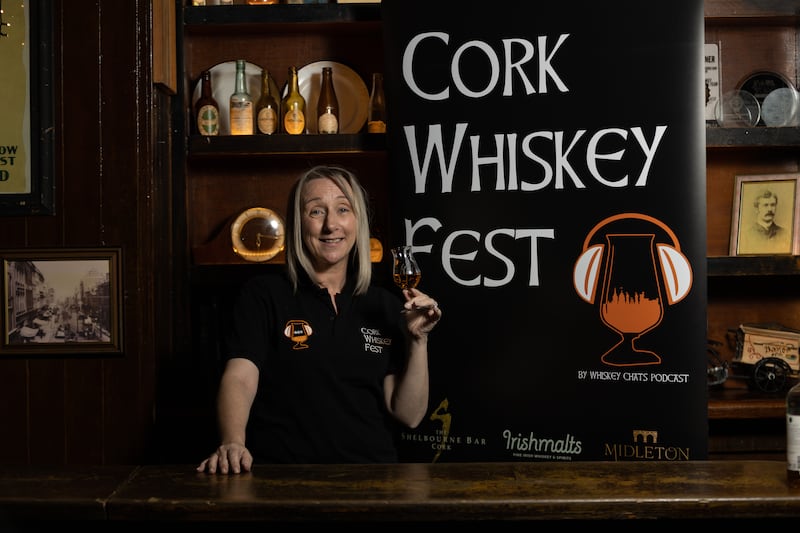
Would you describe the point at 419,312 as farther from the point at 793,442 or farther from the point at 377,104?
the point at 377,104

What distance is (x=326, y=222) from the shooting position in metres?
2.12

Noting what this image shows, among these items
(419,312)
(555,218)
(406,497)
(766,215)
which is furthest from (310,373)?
(766,215)

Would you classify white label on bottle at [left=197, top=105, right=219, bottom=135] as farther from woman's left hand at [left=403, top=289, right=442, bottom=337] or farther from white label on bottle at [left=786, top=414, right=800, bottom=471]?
white label on bottle at [left=786, top=414, right=800, bottom=471]

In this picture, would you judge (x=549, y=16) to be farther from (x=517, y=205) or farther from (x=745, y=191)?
(x=745, y=191)

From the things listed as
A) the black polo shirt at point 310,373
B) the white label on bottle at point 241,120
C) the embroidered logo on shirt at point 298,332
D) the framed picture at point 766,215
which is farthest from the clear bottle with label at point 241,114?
the framed picture at point 766,215

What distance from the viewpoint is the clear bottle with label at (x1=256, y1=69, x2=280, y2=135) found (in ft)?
9.78

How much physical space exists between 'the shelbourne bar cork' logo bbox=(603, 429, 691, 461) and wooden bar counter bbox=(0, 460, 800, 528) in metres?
0.88

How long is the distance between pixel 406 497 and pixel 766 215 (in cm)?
222

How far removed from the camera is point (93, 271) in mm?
2729

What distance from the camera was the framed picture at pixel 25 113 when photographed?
2.71 metres

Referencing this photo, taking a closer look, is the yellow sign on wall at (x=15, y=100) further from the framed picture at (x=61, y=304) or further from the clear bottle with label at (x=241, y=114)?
the clear bottle with label at (x=241, y=114)

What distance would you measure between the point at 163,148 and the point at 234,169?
0.38m

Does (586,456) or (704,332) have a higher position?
(704,332)

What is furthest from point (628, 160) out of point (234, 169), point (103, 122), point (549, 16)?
point (103, 122)
